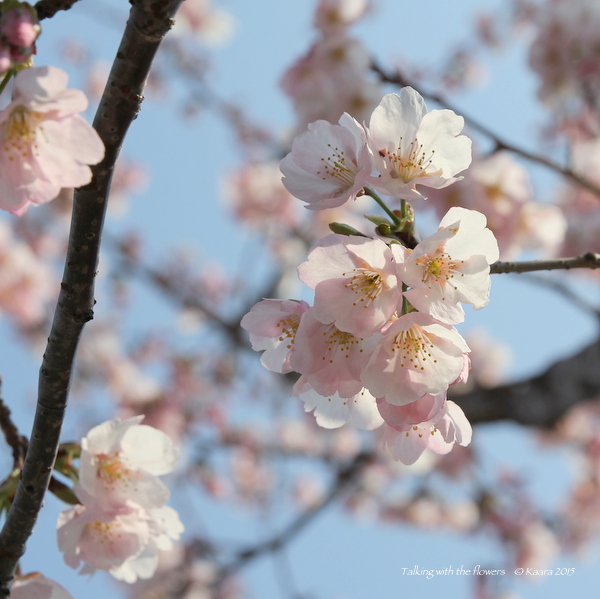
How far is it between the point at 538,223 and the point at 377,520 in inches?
201

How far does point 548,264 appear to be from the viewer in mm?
883

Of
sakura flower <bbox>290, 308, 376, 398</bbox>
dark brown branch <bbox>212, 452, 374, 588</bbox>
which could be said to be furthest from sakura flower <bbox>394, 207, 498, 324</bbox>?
dark brown branch <bbox>212, 452, 374, 588</bbox>

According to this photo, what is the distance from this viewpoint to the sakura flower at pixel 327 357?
846 mm

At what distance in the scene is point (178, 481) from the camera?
4922mm

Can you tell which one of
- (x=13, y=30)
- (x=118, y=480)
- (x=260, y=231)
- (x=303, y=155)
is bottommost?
(x=118, y=480)

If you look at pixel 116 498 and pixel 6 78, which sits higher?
pixel 6 78

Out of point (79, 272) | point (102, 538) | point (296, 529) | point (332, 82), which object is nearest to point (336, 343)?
point (79, 272)

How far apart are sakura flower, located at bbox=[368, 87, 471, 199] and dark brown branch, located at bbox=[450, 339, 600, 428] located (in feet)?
6.70

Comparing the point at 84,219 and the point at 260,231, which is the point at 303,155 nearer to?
the point at 84,219

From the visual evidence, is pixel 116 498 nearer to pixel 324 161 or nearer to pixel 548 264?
pixel 324 161

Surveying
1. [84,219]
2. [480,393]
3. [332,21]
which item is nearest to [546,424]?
[480,393]

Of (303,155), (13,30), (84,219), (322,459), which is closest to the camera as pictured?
(13,30)

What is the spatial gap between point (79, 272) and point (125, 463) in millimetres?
434

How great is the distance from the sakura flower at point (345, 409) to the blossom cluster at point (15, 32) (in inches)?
25.2
